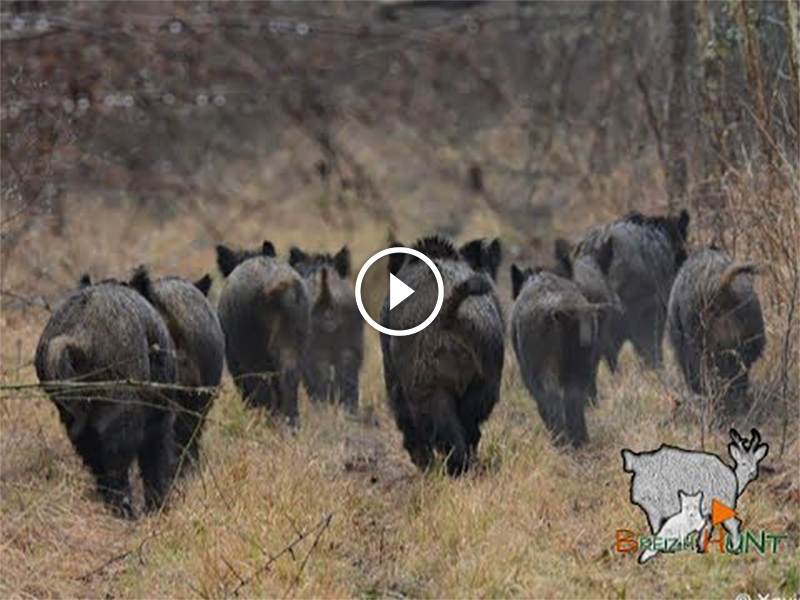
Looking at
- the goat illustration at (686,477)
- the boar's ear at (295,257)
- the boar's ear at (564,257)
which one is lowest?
the goat illustration at (686,477)

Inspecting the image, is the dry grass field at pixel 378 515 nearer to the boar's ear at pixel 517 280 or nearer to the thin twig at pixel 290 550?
the thin twig at pixel 290 550

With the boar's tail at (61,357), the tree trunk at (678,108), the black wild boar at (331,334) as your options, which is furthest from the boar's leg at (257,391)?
the tree trunk at (678,108)

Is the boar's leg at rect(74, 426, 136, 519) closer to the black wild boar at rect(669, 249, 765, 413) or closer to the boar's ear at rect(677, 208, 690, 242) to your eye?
the black wild boar at rect(669, 249, 765, 413)

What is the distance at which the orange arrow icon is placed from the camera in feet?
20.2

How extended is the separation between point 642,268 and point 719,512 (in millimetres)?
3717

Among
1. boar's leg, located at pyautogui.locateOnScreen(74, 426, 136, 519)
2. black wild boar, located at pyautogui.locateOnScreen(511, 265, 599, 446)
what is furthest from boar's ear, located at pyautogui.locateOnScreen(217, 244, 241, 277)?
boar's leg, located at pyautogui.locateOnScreen(74, 426, 136, 519)

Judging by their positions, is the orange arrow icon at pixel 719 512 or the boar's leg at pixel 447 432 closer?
the orange arrow icon at pixel 719 512

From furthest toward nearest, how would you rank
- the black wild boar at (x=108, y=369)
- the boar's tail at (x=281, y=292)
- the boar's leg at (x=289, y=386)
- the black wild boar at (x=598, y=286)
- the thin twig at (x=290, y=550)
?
the boar's leg at (x=289, y=386), the black wild boar at (x=598, y=286), the boar's tail at (x=281, y=292), the black wild boar at (x=108, y=369), the thin twig at (x=290, y=550)

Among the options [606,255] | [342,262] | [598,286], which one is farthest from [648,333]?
[342,262]

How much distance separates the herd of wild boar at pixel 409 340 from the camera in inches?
284

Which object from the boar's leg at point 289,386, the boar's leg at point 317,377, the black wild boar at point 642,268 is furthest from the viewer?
the boar's leg at point 317,377

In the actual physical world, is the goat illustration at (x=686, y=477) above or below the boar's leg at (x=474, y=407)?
below

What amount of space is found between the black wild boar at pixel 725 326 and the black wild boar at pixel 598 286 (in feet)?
1.67

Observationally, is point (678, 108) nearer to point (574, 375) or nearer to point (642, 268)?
point (642, 268)
